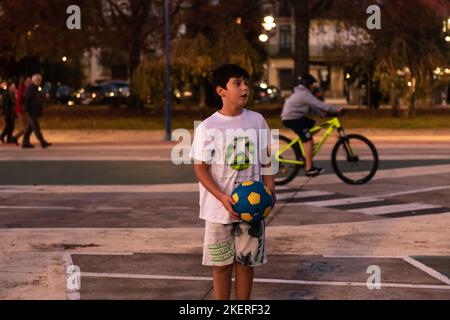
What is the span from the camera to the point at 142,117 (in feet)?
137

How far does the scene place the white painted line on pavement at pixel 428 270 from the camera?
8453 mm

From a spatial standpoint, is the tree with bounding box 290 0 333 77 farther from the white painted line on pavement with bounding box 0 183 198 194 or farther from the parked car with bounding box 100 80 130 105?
A: the white painted line on pavement with bounding box 0 183 198 194

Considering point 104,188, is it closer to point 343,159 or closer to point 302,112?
point 302,112

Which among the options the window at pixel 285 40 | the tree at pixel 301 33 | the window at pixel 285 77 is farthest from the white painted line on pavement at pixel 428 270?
the window at pixel 285 77

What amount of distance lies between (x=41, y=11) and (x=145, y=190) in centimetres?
2686

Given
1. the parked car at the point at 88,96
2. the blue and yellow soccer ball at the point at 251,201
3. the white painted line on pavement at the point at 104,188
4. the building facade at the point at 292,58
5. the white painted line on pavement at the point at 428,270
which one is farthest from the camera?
the building facade at the point at 292,58

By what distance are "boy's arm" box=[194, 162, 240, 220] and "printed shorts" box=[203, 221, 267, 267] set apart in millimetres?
157

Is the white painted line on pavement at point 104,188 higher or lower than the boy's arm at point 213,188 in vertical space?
lower

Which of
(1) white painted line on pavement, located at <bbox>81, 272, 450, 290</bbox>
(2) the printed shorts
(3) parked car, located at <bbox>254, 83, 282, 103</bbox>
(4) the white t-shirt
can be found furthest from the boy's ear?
(3) parked car, located at <bbox>254, 83, 282, 103</bbox>

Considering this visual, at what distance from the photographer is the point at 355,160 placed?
15.7m

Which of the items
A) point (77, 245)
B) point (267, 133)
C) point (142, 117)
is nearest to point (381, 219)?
point (77, 245)

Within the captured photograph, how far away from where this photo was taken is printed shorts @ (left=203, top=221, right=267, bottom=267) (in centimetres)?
657

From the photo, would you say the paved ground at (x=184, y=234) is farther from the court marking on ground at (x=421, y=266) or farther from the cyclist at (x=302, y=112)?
the cyclist at (x=302, y=112)

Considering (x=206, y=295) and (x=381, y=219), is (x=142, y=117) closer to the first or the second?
(x=381, y=219)
